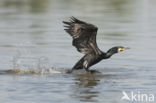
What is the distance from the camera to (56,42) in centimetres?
1759

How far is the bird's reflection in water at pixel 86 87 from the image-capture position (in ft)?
35.2

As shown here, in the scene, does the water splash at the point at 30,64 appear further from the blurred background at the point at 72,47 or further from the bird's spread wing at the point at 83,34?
the bird's spread wing at the point at 83,34

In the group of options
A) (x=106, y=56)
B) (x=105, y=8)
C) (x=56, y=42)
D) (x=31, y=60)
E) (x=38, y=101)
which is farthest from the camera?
(x=105, y=8)

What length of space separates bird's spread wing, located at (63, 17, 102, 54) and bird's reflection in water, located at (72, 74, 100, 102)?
635 millimetres

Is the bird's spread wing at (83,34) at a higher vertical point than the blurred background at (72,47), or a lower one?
higher

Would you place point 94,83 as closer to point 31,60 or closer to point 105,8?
point 31,60

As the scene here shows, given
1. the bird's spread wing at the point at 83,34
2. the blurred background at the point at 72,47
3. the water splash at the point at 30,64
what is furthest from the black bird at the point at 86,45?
the water splash at the point at 30,64

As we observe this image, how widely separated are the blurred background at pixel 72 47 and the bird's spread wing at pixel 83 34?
60cm

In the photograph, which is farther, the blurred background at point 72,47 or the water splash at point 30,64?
the water splash at point 30,64

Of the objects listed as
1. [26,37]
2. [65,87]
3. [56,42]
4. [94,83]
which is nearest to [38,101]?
[65,87]

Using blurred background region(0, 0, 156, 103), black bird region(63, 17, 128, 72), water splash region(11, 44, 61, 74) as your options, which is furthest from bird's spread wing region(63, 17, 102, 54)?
water splash region(11, 44, 61, 74)

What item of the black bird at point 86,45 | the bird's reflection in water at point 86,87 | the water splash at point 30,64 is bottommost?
the bird's reflection in water at point 86,87

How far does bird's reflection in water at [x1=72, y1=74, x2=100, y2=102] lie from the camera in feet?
35.2

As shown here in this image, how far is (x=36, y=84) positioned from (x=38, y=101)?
1.54 meters
